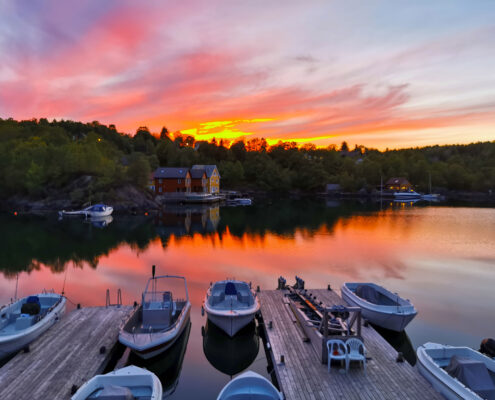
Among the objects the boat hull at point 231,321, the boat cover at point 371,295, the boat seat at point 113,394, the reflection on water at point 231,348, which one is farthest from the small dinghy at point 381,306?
the boat seat at point 113,394

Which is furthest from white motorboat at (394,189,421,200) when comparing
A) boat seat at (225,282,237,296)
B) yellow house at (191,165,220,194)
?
boat seat at (225,282,237,296)

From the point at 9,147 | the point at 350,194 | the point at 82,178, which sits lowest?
the point at 350,194

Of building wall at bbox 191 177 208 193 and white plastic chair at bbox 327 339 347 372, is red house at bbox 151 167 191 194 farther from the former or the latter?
white plastic chair at bbox 327 339 347 372

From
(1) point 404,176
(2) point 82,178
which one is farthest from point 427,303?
(1) point 404,176

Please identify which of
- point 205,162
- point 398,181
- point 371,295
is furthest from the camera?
point 205,162

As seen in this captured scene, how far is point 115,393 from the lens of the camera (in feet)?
30.7

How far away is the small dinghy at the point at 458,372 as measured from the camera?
1005 cm

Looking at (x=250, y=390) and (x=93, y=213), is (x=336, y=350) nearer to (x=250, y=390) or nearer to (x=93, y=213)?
(x=250, y=390)

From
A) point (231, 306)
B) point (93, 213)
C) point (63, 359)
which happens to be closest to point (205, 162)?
point (93, 213)

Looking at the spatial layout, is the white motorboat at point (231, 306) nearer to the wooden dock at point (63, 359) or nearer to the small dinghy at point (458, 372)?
the wooden dock at point (63, 359)

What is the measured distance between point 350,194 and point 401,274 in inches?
4185

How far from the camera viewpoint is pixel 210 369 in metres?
14.2

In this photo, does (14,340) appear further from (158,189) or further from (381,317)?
(158,189)

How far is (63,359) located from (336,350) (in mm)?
10511
